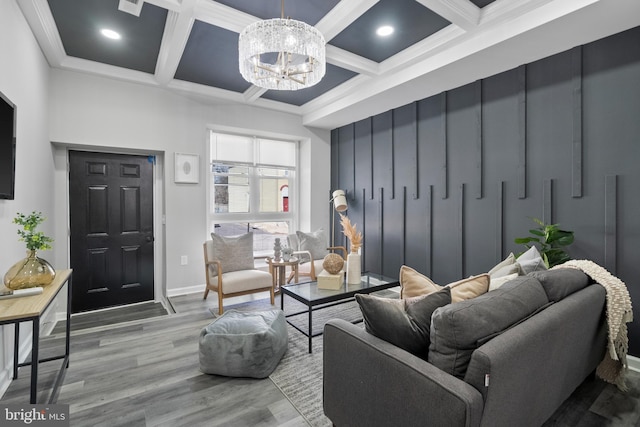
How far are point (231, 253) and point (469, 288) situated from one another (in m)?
2.94

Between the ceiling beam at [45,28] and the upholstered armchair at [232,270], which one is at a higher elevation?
the ceiling beam at [45,28]

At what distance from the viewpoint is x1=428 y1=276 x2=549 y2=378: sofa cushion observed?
1186 millimetres

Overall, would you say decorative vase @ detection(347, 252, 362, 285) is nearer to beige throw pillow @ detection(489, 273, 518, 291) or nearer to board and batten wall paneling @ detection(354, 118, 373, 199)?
beige throw pillow @ detection(489, 273, 518, 291)

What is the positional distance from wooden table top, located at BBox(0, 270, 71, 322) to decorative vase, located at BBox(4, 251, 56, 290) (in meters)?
0.07

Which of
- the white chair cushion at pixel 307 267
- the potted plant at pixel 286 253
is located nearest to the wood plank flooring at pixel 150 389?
the potted plant at pixel 286 253

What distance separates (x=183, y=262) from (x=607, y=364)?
4403mm

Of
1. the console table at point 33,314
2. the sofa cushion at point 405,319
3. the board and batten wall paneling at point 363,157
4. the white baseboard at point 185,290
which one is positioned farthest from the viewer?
the board and batten wall paneling at point 363,157

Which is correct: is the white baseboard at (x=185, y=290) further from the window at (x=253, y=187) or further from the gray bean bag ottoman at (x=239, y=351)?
the gray bean bag ottoman at (x=239, y=351)

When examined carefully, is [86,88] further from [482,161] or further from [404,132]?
[482,161]

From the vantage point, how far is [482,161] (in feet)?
11.3

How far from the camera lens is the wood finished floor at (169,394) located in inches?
72.1

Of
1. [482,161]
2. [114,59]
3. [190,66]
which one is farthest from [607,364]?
[114,59]

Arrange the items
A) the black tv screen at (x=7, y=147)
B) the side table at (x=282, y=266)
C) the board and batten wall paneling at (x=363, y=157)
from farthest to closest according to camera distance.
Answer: the board and batten wall paneling at (x=363, y=157) → the side table at (x=282, y=266) → the black tv screen at (x=7, y=147)

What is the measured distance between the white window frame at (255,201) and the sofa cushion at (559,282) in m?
4.08
